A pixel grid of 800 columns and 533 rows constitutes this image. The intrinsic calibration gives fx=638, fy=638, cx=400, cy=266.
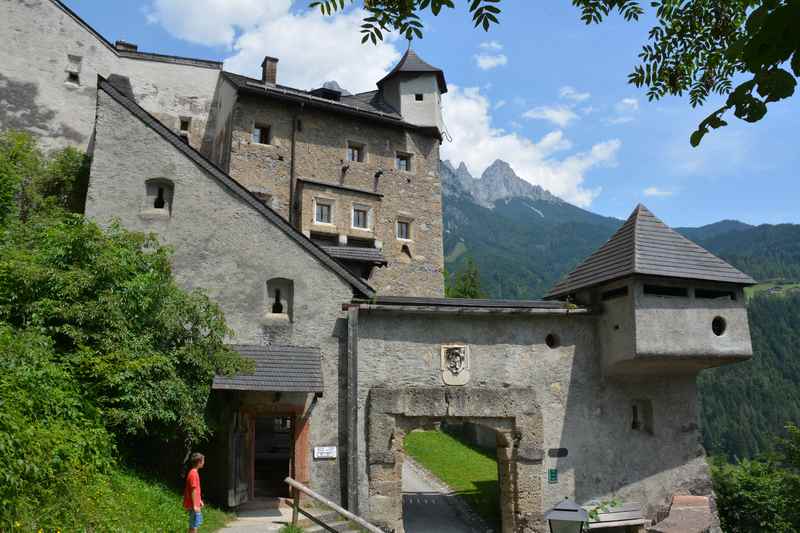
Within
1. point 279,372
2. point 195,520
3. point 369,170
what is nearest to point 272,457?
point 279,372

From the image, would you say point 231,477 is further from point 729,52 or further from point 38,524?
point 729,52

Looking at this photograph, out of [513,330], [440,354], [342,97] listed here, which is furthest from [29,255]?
[342,97]

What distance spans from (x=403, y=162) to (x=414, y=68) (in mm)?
5266

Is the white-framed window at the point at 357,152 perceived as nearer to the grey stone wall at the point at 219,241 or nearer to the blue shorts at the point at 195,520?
the grey stone wall at the point at 219,241

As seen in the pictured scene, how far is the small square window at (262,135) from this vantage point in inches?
1063

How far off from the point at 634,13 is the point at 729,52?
3452 millimetres

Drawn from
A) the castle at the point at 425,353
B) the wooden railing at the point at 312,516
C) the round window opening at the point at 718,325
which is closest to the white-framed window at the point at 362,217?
the castle at the point at 425,353

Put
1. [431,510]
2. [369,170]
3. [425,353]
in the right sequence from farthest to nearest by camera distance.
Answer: [369,170] → [431,510] → [425,353]

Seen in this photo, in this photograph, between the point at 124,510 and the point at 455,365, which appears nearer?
the point at 124,510

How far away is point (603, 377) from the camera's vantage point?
57.2 ft

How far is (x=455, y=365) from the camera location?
16.5 m

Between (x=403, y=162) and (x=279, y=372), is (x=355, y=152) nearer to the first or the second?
(x=403, y=162)

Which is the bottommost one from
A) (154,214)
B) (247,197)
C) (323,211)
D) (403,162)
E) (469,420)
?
(469,420)

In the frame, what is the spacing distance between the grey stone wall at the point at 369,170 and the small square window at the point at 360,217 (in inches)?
16.1
